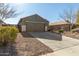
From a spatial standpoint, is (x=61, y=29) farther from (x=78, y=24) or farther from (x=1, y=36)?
(x=1, y=36)

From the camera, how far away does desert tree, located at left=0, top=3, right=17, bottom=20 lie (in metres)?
4.83

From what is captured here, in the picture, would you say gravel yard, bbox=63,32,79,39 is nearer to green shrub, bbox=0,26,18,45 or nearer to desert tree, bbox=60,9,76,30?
desert tree, bbox=60,9,76,30

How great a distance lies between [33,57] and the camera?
14.5 feet

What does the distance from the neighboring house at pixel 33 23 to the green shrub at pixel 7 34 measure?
0.20 metres

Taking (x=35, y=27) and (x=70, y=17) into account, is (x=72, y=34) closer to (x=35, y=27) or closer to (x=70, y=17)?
(x=70, y=17)

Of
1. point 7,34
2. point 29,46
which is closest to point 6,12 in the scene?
point 7,34

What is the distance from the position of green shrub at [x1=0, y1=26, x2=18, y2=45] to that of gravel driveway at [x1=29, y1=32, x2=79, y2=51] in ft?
1.49

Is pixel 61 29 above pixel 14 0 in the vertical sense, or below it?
below

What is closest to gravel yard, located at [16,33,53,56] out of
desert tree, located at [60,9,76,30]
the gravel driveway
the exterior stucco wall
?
the gravel driveway

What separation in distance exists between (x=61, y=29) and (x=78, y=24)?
0.43 meters

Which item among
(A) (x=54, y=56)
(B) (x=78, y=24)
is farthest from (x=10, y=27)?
(B) (x=78, y=24)

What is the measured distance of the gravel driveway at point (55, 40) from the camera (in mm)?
4855

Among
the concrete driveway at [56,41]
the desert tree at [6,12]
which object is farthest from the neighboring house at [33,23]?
the desert tree at [6,12]

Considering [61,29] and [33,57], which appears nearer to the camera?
[33,57]
